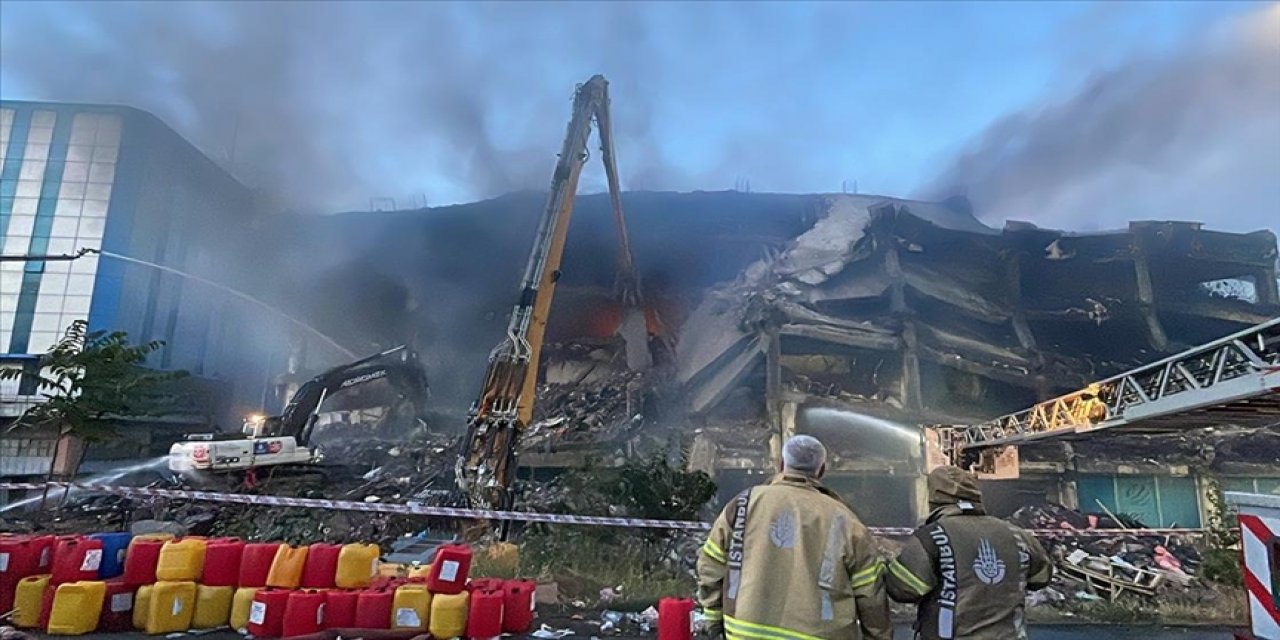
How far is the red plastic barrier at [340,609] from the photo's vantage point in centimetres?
513

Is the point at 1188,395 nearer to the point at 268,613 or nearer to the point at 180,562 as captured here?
the point at 268,613

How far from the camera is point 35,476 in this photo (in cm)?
1791

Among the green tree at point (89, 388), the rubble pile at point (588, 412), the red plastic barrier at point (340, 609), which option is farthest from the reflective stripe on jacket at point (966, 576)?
the green tree at point (89, 388)

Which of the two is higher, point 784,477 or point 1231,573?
point 784,477

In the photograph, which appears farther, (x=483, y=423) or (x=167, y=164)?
(x=167, y=164)

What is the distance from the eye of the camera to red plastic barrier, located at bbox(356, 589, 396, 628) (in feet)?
16.8

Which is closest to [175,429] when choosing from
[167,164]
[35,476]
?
[35,476]

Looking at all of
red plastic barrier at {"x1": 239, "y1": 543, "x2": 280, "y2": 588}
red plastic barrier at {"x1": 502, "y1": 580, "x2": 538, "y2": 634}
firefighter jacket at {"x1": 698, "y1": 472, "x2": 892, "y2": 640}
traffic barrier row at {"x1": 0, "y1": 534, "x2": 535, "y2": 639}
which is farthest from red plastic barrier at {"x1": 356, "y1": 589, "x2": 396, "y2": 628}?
firefighter jacket at {"x1": 698, "y1": 472, "x2": 892, "y2": 640}

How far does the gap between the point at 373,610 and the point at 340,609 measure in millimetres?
272

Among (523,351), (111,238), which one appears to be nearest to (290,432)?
(523,351)

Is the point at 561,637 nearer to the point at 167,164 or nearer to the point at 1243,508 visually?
the point at 1243,508

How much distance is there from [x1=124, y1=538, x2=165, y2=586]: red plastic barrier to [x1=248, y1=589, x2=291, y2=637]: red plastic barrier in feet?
3.54

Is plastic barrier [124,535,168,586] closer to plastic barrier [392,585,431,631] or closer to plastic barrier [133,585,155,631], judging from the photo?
plastic barrier [133,585,155,631]

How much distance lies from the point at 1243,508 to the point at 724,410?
47.0ft
